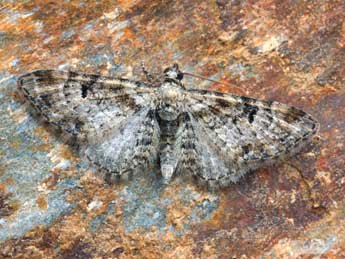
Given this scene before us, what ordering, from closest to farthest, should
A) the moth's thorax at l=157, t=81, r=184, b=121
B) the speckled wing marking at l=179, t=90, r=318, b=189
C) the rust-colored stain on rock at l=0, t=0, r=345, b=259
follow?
the rust-colored stain on rock at l=0, t=0, r=345, b=259
the speckled wing marking at l=179, t=90, r=318, b=189
the moth's thorax at l=157, t=81, r=184, b=121

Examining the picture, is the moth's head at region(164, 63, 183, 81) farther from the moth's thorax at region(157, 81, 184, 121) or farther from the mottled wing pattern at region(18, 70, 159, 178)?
the mottled wing pattern at region(18, 70, 159, 178)

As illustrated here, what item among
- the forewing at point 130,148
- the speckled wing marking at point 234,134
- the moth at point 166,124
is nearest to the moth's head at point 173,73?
→ the moth at point 166,124

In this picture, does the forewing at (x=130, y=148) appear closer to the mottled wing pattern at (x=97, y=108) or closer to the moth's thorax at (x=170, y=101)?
the mottled wing pattern at (x=97, y=108)

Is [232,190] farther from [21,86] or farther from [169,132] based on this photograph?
[21,86]

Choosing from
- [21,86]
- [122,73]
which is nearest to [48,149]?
[21,86]

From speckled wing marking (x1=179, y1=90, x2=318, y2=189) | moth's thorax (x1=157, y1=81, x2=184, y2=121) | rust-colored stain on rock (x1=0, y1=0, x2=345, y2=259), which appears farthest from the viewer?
moth's thorax (x1=157, y1=81, x2=184, y2=121)

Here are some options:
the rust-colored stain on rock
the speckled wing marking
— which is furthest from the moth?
the rust-colored stain on rock
